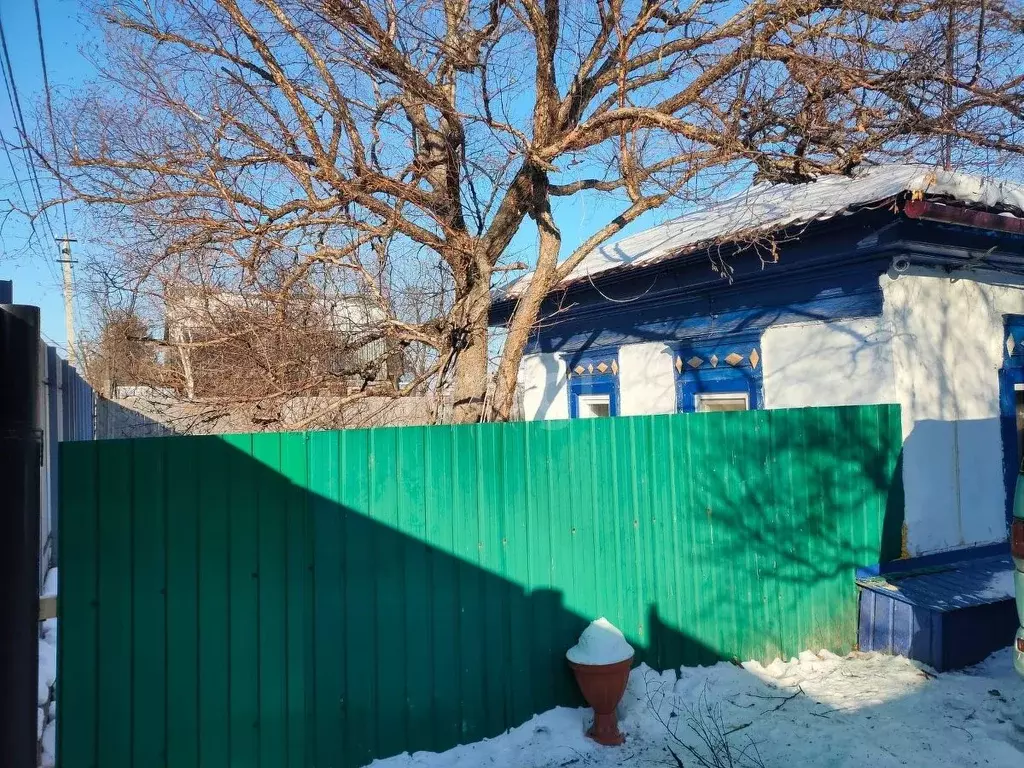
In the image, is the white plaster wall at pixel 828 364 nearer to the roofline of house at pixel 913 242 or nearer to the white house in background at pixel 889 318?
the white house in background at pixel 889 318

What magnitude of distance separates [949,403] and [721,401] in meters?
2.22

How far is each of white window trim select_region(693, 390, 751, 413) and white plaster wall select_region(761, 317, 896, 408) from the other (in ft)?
0.91

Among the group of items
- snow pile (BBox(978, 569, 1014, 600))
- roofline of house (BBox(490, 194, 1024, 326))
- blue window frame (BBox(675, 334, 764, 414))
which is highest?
roofline of house (BBox(490, 194, 1024, 326))

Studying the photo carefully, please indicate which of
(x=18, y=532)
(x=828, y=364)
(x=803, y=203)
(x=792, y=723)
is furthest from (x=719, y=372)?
(x=18, y=532)

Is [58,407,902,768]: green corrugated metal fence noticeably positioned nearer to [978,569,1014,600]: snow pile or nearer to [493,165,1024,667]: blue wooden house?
[978,569,1014,600]: snow pile

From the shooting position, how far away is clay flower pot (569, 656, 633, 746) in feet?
13.6

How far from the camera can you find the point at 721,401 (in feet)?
26.4

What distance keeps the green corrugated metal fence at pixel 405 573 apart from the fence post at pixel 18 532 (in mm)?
1494

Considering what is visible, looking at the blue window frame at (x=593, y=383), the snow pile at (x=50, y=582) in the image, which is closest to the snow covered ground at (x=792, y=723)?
the snow pile at (x=50, y=582)

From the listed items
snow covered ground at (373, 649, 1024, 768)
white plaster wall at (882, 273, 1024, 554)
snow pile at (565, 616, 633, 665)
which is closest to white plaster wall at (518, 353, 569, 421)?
white plaster wall at (882, 273, 1024, 554)

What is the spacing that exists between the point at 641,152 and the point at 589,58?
969 mm

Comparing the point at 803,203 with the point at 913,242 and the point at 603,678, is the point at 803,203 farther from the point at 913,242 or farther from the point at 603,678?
the point at 603,678

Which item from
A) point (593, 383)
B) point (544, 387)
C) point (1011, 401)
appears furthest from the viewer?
point (544, 387)

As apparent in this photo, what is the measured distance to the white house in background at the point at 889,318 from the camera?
6160mm
